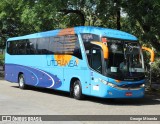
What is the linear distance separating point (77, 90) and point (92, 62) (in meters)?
1.75

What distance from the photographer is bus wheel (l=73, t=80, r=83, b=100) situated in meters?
18.2

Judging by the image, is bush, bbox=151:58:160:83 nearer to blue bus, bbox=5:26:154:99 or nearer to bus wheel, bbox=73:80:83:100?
blue bus, bbox=5:26:154:99

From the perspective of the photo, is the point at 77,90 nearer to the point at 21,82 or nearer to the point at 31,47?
the point at 31,47

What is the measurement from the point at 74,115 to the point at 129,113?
2.06 meters

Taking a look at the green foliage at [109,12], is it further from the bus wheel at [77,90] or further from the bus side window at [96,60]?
the bus wheel at [77,90]

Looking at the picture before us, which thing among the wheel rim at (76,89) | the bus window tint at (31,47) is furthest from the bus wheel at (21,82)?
the wheel rim at (76,89)

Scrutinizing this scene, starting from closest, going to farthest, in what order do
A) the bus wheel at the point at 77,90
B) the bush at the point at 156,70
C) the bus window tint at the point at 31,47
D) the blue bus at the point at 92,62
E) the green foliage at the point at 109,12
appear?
the blue bus at the point at 92,62 → the bus wheel at the point at 77,90 → the green foliage at the point at 109,12 → the bus window tint at the point at 31,47 → the bush at the point at 156,70

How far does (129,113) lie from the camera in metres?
13.9

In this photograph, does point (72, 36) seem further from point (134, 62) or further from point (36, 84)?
point (36, 84)

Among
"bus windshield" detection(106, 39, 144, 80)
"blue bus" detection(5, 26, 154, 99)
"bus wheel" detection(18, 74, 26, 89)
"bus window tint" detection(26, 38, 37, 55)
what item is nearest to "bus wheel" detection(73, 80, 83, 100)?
"blue bus" detection(5, 26, 154, 99)

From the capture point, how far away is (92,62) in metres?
17.5

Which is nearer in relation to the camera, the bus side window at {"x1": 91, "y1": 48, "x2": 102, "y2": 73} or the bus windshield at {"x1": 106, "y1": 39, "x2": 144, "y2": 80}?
the bus windshield at {"x1": 106, "y1": 39, "x2": 144, "y2": 80}

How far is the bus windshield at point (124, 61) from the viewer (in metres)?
16.7

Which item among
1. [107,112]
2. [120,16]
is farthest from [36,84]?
[107,112]
